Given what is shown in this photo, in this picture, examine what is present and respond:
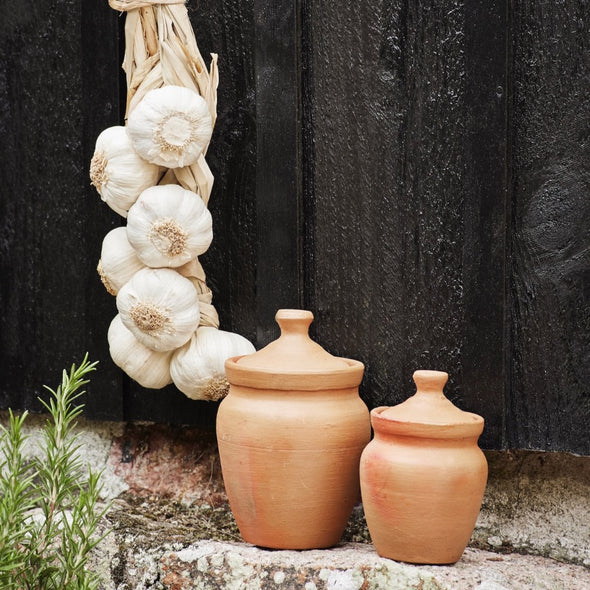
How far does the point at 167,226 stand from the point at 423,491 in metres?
0.74

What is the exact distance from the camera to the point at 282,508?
1.77m

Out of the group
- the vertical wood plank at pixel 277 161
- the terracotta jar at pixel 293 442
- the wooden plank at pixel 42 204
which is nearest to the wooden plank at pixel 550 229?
the terracotta jar at pixel 293 442

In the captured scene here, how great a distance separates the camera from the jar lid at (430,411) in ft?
5.35

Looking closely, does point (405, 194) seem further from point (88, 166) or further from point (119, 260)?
point (88, 166)

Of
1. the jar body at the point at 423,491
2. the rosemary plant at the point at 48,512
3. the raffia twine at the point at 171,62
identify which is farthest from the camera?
the raffia twine at the point at 171,62

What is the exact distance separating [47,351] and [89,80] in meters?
0.71

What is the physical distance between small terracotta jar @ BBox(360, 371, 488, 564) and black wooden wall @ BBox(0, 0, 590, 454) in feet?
0.65

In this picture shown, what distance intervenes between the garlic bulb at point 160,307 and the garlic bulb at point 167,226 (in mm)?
36

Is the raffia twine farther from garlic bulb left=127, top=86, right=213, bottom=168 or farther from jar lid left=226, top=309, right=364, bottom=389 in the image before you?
jar lid left=226, top=309, right=364, bottom=389

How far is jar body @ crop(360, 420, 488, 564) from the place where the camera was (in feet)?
5.28

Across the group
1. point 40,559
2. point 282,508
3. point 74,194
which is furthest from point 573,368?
point 74,194

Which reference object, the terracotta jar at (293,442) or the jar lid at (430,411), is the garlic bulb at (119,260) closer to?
the terracotta jar at (293,442)

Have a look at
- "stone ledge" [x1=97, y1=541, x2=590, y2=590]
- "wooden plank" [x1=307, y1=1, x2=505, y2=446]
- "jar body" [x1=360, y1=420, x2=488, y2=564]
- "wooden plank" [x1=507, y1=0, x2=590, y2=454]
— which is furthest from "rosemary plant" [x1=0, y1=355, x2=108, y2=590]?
"wooden plank" [x1=507, y1=0, x2=590, y2=454]

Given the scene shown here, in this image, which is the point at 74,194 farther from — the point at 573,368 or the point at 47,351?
the point at 573,368
